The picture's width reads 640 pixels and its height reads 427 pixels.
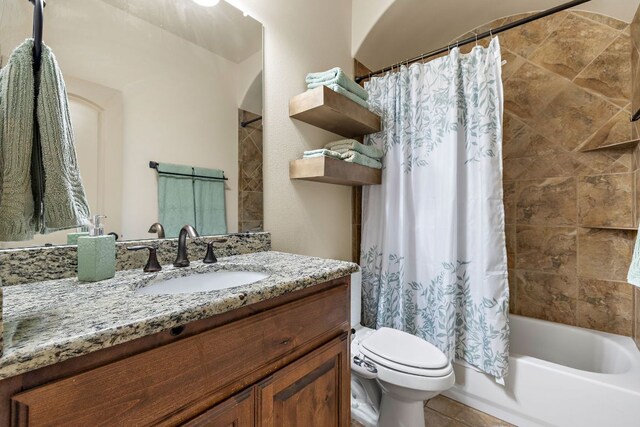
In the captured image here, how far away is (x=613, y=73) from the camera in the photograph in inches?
65.5

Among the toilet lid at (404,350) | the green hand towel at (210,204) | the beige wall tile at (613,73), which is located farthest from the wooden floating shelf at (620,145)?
the green hand towel at (210,204)

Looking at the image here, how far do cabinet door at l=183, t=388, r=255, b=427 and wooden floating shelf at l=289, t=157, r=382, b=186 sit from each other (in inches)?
38.4

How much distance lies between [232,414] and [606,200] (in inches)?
89.5

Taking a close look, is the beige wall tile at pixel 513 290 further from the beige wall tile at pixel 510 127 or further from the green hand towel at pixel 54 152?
the green hand towel at pixel 54 152

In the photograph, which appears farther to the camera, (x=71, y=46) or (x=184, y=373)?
(x=71, y=46)

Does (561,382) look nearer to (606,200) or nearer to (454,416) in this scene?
(454,416)

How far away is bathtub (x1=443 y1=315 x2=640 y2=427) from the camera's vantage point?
3.92ft

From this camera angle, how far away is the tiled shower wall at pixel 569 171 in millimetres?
1634

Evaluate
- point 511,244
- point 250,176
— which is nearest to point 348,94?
point 250,176

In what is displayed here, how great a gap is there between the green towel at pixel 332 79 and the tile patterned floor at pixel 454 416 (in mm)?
1821

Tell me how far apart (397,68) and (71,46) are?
5.84 feet

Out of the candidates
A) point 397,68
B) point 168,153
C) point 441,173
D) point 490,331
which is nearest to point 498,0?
point 397,68

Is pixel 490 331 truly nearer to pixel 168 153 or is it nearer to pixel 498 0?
pixel 168 153

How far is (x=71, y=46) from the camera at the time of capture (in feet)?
2.81
